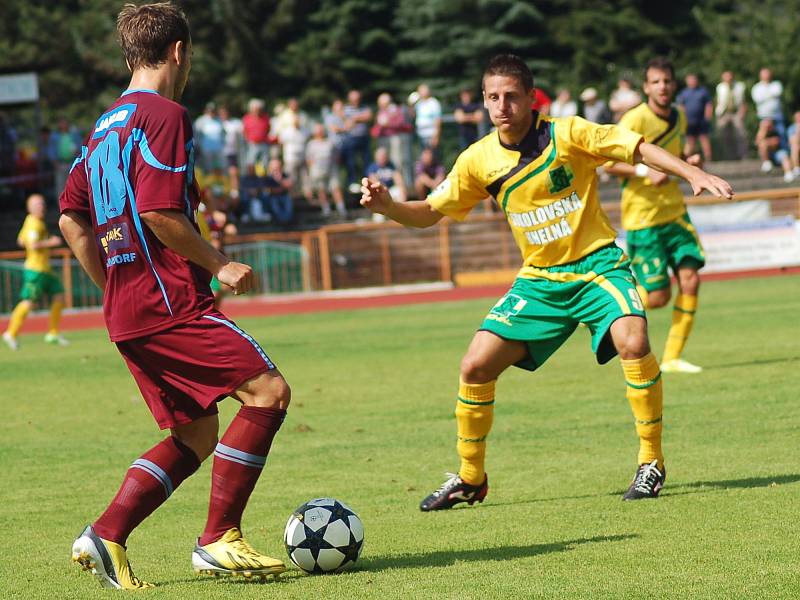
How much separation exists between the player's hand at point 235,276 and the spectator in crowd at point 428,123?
24386 millimetres

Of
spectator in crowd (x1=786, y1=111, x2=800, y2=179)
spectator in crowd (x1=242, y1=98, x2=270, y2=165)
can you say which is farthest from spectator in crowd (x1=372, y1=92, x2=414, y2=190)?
spectator in crowd (x1=786, y1=111, x2=800, y2=179)

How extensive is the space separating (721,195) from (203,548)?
2703mm

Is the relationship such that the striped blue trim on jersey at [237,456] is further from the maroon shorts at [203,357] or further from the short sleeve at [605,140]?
the short sleeve at [605,140]

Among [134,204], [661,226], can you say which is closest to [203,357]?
[134,204]

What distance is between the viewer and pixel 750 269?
25.7 m

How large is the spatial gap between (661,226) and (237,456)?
6.85 meters

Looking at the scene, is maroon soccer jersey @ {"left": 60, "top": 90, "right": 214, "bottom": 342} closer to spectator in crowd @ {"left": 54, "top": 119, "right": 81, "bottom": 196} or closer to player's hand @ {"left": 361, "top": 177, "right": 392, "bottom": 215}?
player's hand @ {"left": 361, "top": 177, "right": 392, "bottom": 215}

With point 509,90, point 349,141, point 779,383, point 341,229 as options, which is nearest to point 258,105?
point 349,141

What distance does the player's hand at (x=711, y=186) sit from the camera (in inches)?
243

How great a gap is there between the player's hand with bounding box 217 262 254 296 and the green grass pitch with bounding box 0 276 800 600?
1.21 metres

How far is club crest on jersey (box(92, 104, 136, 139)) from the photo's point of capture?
541 cm

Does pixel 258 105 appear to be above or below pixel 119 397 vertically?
above

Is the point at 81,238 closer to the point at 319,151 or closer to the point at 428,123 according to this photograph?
the point at 319,151

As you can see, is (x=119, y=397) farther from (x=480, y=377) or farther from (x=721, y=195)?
(x=721, y=195)
